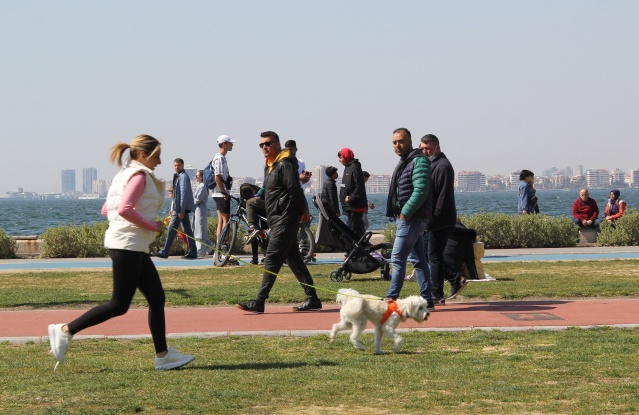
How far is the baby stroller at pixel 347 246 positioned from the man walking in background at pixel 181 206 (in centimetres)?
557

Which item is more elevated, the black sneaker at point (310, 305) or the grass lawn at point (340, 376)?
the black sneaker at point (310, 305)

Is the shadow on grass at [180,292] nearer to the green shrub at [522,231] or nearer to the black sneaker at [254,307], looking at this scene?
the black sneaker at [254,307]

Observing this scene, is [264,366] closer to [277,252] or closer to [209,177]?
[277,252]

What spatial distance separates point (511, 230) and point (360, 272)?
9537 mm

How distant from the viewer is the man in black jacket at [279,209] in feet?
40.0

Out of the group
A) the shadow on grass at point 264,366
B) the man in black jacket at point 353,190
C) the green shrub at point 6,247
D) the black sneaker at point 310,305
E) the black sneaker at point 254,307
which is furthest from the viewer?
the green shrub at point 6,247

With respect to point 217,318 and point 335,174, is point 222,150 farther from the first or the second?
point 217,318

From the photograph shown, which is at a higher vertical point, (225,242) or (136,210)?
(136,210)

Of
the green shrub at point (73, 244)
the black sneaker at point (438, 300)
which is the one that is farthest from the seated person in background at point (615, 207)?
the black sneaker at point (438, 300)

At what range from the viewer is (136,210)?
27.2ft

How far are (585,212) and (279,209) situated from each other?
1584 centimetres

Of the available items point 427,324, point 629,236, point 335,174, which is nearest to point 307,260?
point 335,174

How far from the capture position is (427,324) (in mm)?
11297

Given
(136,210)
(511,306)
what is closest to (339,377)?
(136,210)
